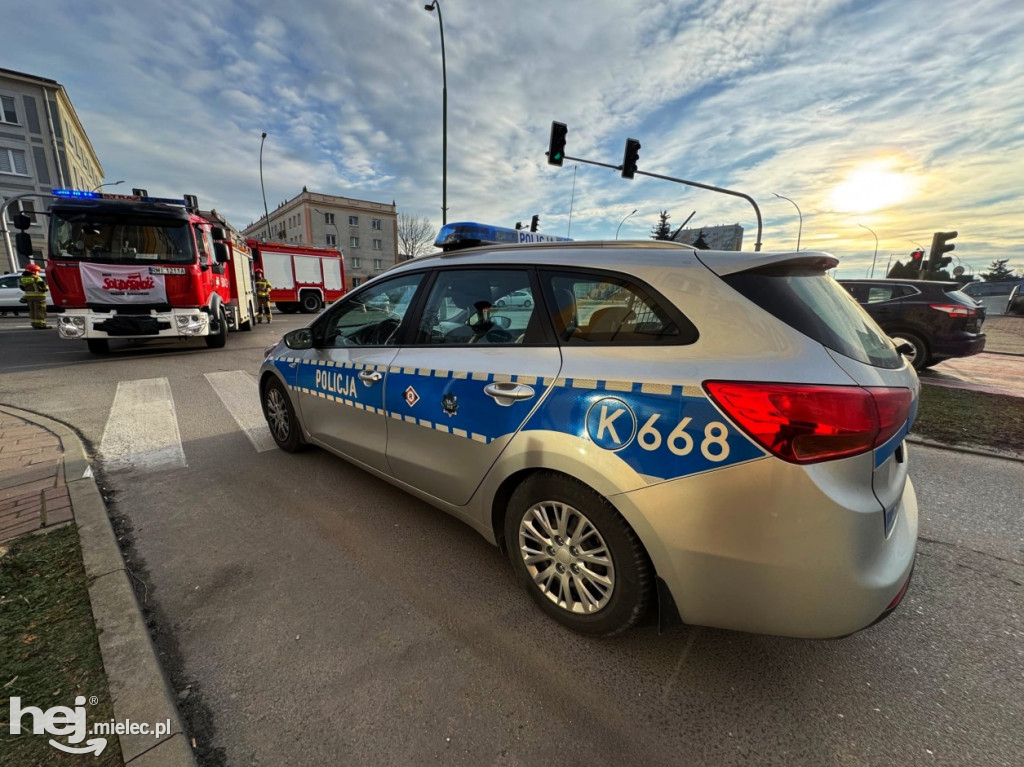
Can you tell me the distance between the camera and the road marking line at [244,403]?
456 centimetres

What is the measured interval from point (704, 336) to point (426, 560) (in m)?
1.96

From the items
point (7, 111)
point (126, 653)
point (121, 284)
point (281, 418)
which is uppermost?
point (7, 111)

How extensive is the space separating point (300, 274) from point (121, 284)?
15.1m

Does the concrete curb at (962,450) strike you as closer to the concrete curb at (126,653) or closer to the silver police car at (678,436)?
the silver police car at (678,436)

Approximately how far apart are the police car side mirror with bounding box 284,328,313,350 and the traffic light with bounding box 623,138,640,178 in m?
14.1

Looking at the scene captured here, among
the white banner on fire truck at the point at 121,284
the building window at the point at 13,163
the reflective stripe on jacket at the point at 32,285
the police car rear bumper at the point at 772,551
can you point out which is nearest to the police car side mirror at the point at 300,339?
the police car rear bumper at the point at 772,551

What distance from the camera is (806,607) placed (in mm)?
1533

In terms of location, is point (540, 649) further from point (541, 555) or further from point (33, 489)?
point (33, 489)

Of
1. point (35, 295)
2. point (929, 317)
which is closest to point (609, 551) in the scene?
point (929, 317)

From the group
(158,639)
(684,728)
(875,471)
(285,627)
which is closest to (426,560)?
(285,627)

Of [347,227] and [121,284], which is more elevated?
[347,227]

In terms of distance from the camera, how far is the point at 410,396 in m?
2.59

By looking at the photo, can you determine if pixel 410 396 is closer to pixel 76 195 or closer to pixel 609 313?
pixel 609 313

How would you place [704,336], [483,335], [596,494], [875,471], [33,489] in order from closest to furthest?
1. [875,471]
2. [704,336]
3. [596,494]
4. [483,335]
5. [33,489]
